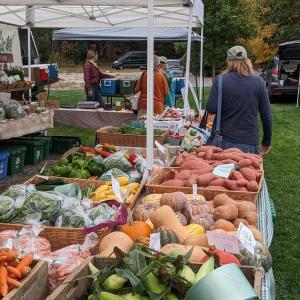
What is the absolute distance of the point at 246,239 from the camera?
2277mm

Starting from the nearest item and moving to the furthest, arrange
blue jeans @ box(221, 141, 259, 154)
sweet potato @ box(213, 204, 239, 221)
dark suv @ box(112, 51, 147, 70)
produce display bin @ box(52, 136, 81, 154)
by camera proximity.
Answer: sweet potato @ box(213, 204, 239, 221) → blue jeans @ box(221, 141, 259, 154) → produce display bin @ box(52, 136, 81, 154) → dark suv @ box(112, 51, 147, 70)

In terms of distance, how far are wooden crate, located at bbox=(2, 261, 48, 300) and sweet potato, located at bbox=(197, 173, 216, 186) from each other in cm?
166

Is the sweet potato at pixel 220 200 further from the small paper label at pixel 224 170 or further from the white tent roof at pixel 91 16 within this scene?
the white tent roof at pixel 91 16

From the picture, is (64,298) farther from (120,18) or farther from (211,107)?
(120,18)

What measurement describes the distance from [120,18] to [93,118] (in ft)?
7.30

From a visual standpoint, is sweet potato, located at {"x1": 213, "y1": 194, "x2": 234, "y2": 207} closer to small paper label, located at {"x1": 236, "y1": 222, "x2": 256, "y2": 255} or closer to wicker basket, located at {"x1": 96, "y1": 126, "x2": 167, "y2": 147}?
small paper label, located at {"x1": 236, "y1": 222, "x2": 256, "y2": 255}

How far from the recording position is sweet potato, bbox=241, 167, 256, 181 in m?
3.59

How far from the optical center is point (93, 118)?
10.8m

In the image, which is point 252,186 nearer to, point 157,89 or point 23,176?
point 23,176

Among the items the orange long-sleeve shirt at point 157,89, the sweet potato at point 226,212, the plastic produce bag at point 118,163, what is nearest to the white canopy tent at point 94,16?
the orange long-sleeve shirt at point 157,89

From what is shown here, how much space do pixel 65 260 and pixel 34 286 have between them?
377 millimetres

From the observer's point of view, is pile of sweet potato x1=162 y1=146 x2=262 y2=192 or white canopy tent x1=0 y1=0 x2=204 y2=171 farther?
white canopy tent x1=0 y1=0 x2=204 y2=171

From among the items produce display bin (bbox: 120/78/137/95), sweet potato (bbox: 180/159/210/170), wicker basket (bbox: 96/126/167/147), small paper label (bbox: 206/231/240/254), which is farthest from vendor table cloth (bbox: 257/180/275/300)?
produce display bin (bbox: 120/78/137/95)

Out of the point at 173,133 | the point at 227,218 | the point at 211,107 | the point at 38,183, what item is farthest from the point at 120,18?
the point at 227,218
